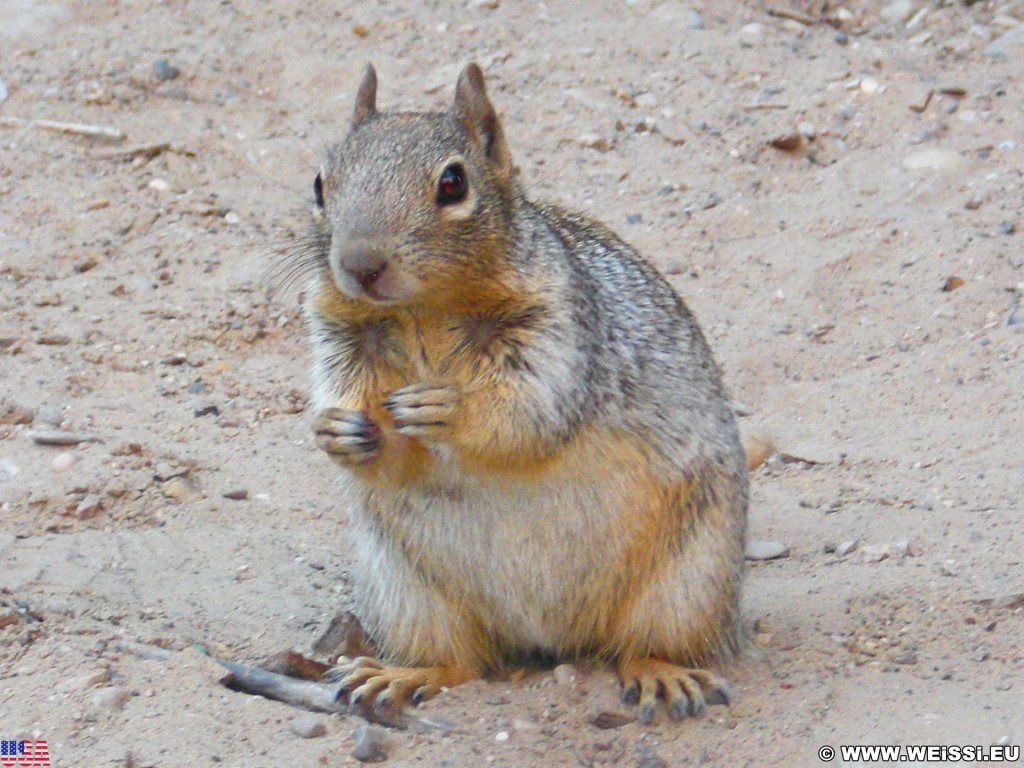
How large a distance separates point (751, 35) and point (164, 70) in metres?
2.91

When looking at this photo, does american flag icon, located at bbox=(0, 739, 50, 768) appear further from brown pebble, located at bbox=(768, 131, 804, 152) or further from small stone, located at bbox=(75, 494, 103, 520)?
brown pebble, located at bbox=(768, 131, 804, 152)

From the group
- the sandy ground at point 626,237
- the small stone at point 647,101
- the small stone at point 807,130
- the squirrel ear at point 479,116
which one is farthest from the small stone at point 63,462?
the small stone at point 807,130

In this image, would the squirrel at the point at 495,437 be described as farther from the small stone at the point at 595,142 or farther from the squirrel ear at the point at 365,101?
the small stone at the point at 595,142

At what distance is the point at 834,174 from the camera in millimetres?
6660

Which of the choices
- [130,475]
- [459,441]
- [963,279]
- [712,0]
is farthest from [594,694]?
[712,0]

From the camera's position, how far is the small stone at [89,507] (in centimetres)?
449

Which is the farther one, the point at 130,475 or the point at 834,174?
the point at 834,174

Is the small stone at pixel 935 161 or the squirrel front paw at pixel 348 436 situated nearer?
the squirrel front paw at pixel 348 436

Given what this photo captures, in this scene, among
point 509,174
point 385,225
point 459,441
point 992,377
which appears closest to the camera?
point 385,225

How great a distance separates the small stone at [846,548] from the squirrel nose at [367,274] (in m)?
1.95

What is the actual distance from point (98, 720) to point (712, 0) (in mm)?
5599

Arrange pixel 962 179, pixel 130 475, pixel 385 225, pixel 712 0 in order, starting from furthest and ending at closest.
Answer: pixel 712 0 → pixel 962 179 → pixel 130 475 → pixel 385 225

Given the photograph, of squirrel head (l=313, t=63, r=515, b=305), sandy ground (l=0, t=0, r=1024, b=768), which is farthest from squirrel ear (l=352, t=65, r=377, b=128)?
sandy ground (l=0, t=0, r=1024, b=768)

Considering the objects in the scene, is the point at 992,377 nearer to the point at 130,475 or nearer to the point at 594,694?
the point at 594,694
